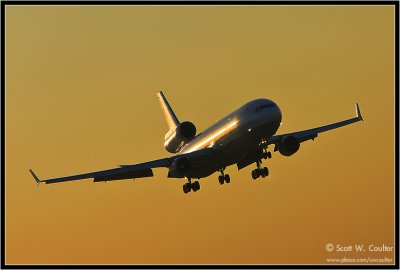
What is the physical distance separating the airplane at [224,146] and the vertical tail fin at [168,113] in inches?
442

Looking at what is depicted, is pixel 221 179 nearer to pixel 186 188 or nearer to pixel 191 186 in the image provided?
pixel 191 186

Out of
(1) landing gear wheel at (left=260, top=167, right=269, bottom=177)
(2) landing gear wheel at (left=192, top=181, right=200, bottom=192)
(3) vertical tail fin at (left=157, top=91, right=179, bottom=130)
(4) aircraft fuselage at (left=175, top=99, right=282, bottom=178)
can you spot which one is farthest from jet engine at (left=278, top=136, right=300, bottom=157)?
(3) vertical tail fin at (left=157, top=91, right=179, bottom=130)

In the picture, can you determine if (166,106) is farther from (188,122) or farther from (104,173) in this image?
(104,173)

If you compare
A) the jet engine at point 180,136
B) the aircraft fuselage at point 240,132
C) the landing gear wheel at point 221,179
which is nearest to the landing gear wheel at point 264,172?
the aircraft fuselage at point 240,132

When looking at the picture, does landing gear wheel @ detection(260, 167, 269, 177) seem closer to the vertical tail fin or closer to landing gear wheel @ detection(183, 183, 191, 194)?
landing gear wheel @ detection(183, 183, 191, 194)

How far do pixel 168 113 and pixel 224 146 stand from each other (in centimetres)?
3086

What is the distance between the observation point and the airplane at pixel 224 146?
4291 inches

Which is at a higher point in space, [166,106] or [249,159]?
[166,106]

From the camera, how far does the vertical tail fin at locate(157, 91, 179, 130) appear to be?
13762 cm

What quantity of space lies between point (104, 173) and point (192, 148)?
33.0 feet

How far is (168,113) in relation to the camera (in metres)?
142

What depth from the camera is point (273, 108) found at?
358ft

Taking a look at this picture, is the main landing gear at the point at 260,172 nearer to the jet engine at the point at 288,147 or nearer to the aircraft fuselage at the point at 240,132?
the jet engine at the point at 288,147

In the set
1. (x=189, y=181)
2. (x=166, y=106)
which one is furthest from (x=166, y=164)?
(x=166, y=106)
